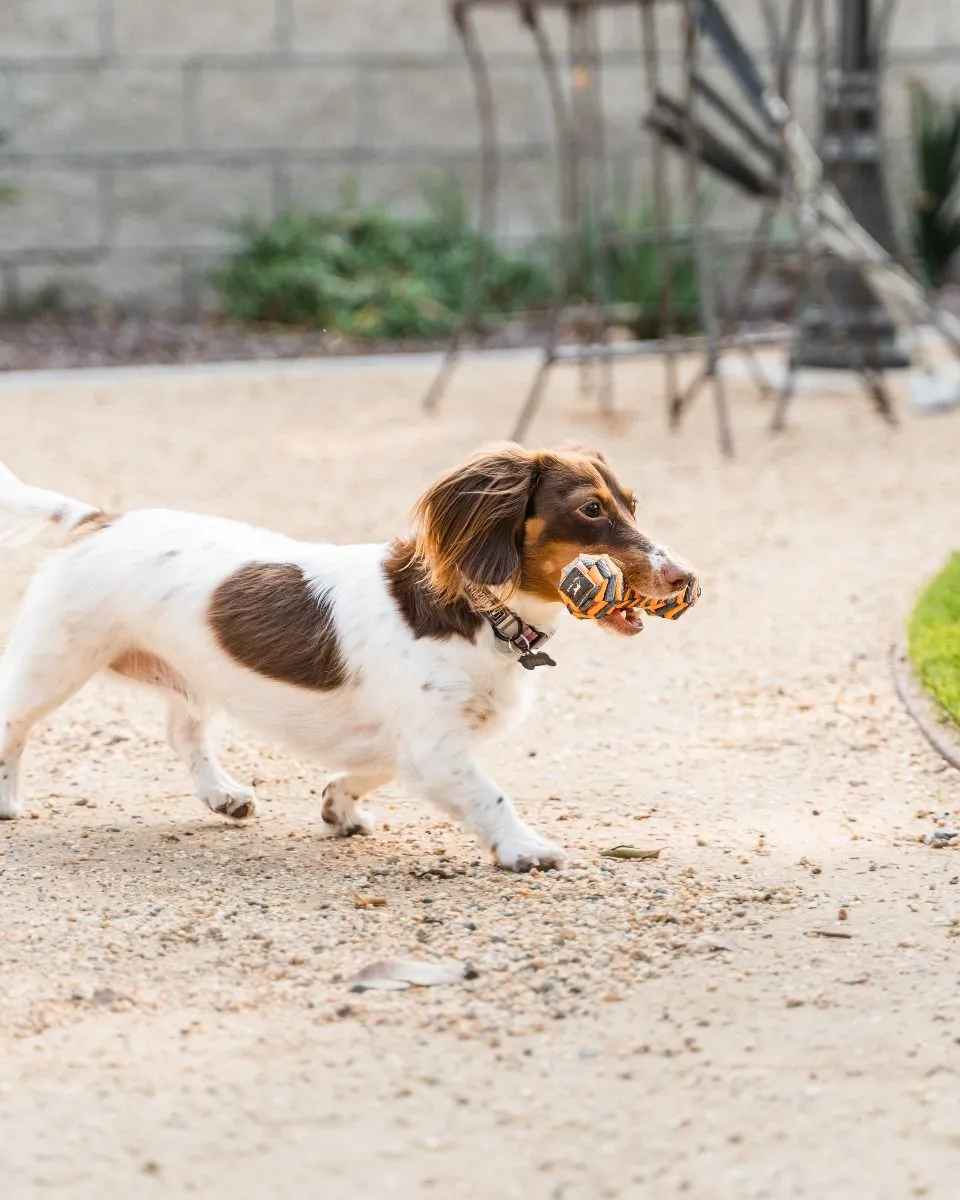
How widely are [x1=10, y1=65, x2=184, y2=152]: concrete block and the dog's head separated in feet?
28.8

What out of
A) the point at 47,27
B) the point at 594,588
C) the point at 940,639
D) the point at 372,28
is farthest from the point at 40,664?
the point at 372,28

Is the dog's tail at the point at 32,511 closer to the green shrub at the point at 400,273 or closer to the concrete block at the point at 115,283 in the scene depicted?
the green shrub at the point at 400,273

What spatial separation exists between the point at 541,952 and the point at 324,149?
949cm

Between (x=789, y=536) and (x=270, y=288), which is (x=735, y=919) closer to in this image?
(x=789, y=536)

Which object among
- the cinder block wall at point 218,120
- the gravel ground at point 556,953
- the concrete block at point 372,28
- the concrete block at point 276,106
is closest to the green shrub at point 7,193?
the cinder block wall at point 218,120

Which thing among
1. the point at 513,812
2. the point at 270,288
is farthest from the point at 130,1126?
the point at 270,288

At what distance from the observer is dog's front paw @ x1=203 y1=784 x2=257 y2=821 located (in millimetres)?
3998

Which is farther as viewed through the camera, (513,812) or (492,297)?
(492,297)

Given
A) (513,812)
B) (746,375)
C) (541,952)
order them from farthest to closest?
(746,375)
(513,812)
(541,952)

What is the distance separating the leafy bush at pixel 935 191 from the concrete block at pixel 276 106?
3.74 m

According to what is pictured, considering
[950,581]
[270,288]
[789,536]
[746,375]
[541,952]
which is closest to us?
[541,952]

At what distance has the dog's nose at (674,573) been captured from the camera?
346 centimetres

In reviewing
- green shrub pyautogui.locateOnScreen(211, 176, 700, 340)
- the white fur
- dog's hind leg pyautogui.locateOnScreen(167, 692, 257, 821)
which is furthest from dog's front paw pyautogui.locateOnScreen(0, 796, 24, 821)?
green shrub pyautogui.locateOnScreen(211, 176, 700, 340)

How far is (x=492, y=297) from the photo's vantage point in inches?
474
